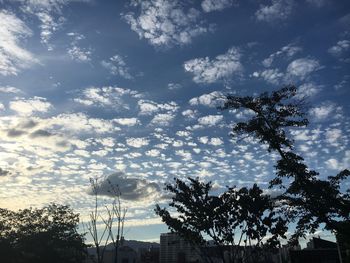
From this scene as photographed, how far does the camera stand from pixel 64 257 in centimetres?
4447

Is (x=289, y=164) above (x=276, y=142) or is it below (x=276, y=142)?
below

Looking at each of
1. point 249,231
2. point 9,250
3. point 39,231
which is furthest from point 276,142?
point 39,231

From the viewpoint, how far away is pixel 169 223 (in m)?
24.8

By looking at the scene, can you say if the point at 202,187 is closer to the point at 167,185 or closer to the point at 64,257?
the point at 167,185

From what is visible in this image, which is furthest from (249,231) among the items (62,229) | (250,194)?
(62,229)

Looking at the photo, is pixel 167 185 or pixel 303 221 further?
pixel 167 185

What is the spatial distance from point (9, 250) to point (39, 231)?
22.3ft

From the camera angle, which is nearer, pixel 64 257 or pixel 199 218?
pixel 199 218

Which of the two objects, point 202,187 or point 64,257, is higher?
point 202,187

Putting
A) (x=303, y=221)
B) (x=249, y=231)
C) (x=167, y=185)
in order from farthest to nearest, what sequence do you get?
(x=167, y=185), (x=249, y=231), (x=303, y=221)

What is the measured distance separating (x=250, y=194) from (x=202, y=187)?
3.37 metres

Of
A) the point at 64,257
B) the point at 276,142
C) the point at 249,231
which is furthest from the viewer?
the point at 64,257

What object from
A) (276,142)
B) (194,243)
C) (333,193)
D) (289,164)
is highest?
(276,142)

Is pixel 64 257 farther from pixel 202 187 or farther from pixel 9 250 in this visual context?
pixel 202 187
